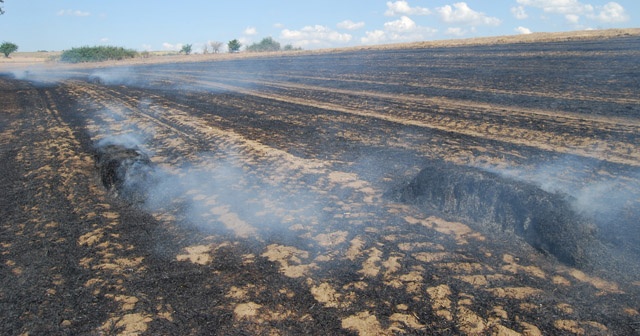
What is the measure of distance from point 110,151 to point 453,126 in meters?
6.10

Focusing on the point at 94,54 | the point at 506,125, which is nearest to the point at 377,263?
the point at 506,125

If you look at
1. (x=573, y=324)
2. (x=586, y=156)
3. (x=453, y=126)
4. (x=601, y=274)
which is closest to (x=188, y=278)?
(x=573, y=324)

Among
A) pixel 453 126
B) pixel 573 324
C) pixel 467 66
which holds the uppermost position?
pixel 467 66

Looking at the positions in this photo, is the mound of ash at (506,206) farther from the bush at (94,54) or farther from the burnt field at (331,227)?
the bush at (94,54)

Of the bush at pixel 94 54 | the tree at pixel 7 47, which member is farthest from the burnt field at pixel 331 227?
the tree at pixel 7 47

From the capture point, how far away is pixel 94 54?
54.1 metres

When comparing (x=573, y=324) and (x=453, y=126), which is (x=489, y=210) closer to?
(x=573, y=324)

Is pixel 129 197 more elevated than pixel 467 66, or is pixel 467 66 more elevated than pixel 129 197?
pixel 467 66

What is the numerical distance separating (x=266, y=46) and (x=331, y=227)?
63.4m

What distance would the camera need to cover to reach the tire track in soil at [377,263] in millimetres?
2488

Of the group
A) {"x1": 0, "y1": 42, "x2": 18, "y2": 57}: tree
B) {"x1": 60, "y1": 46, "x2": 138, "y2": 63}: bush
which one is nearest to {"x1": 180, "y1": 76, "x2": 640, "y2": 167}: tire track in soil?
{"x1": 60, "y1": 46, "x2": 138, "y2": 63}: bush

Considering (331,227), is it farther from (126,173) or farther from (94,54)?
(94,54)

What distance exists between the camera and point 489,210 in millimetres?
3732

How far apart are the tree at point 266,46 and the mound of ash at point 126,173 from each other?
5987 centimetres
